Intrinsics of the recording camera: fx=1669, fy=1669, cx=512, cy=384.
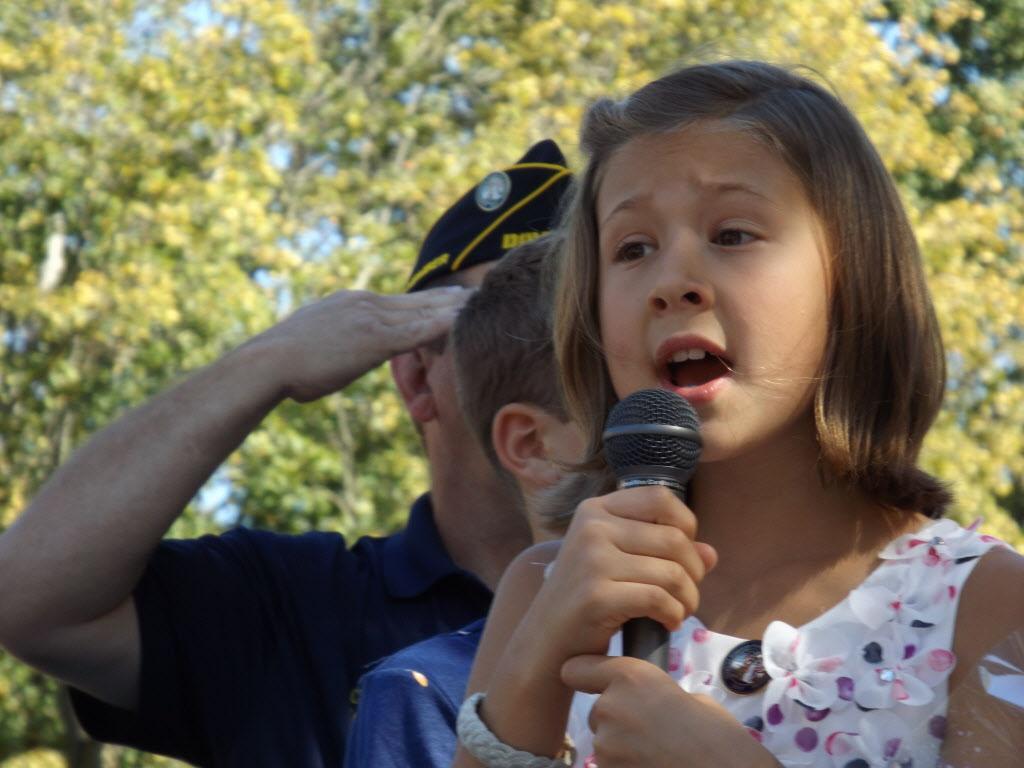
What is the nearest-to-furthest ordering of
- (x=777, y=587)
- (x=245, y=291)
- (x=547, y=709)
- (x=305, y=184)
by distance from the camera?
(x=547, y=709), (x=777, y=587), (x=245, y=291), (x=305, y=184)

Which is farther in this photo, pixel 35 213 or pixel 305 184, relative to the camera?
pixel 305 184

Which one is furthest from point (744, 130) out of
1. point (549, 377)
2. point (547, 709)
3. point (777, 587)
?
point (549, 377)

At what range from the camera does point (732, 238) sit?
6.81 feet

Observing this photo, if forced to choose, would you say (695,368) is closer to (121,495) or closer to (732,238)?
(732,238)

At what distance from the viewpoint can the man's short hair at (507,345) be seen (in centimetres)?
338

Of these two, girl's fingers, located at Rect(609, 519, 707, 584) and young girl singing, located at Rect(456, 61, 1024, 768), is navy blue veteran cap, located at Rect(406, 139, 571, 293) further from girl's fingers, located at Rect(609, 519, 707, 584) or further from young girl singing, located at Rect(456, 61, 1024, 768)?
girl's fingers, located at Rect(609, 519, 707, 584)

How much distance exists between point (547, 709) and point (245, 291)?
8690mm

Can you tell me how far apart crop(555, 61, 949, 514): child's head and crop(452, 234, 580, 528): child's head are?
79 centimetres

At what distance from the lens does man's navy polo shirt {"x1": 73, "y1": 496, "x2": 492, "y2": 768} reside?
3416mm

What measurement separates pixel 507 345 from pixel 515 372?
0.06 m

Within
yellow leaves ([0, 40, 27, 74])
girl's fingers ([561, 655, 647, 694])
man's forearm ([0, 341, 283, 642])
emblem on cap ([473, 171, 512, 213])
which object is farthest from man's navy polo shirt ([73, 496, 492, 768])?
yellow leaves ([0, 40, 27, 74])

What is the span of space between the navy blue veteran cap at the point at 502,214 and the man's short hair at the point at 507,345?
31cm

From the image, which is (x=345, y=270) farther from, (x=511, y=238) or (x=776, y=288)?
(x=776, y=288)

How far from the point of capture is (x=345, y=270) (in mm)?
10984
